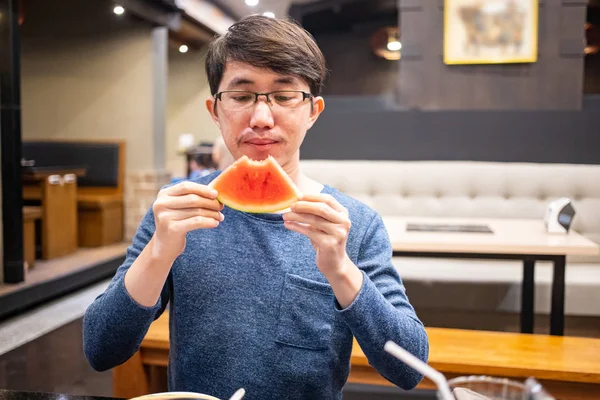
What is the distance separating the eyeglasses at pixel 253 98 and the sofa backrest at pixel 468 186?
351 centimetres

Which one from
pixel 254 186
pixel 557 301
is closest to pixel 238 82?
pixel 254 186

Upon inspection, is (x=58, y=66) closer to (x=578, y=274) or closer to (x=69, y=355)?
(x=69, y=355)

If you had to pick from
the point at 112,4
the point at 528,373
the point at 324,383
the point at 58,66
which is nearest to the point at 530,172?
the point at 528,373

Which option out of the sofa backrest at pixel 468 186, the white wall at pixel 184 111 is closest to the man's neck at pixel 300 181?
the sofa backrest at pixel 468 186

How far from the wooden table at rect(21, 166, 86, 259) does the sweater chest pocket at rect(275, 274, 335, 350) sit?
5310mm

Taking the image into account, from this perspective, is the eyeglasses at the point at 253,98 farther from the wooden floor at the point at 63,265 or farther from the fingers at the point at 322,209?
the wooden floor at the point at 63,265

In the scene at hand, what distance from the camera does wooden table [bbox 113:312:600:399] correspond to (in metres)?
2.15

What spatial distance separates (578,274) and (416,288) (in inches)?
46.5

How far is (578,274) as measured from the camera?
3.96 metres

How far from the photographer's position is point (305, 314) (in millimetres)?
1307

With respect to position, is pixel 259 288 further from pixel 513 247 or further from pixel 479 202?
pixel 479 202

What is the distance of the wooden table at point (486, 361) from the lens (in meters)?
2.15

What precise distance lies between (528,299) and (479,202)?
4.51 feet

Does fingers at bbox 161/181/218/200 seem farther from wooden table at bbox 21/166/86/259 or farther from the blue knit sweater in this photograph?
wooden table at bbox 21/166/86/259
